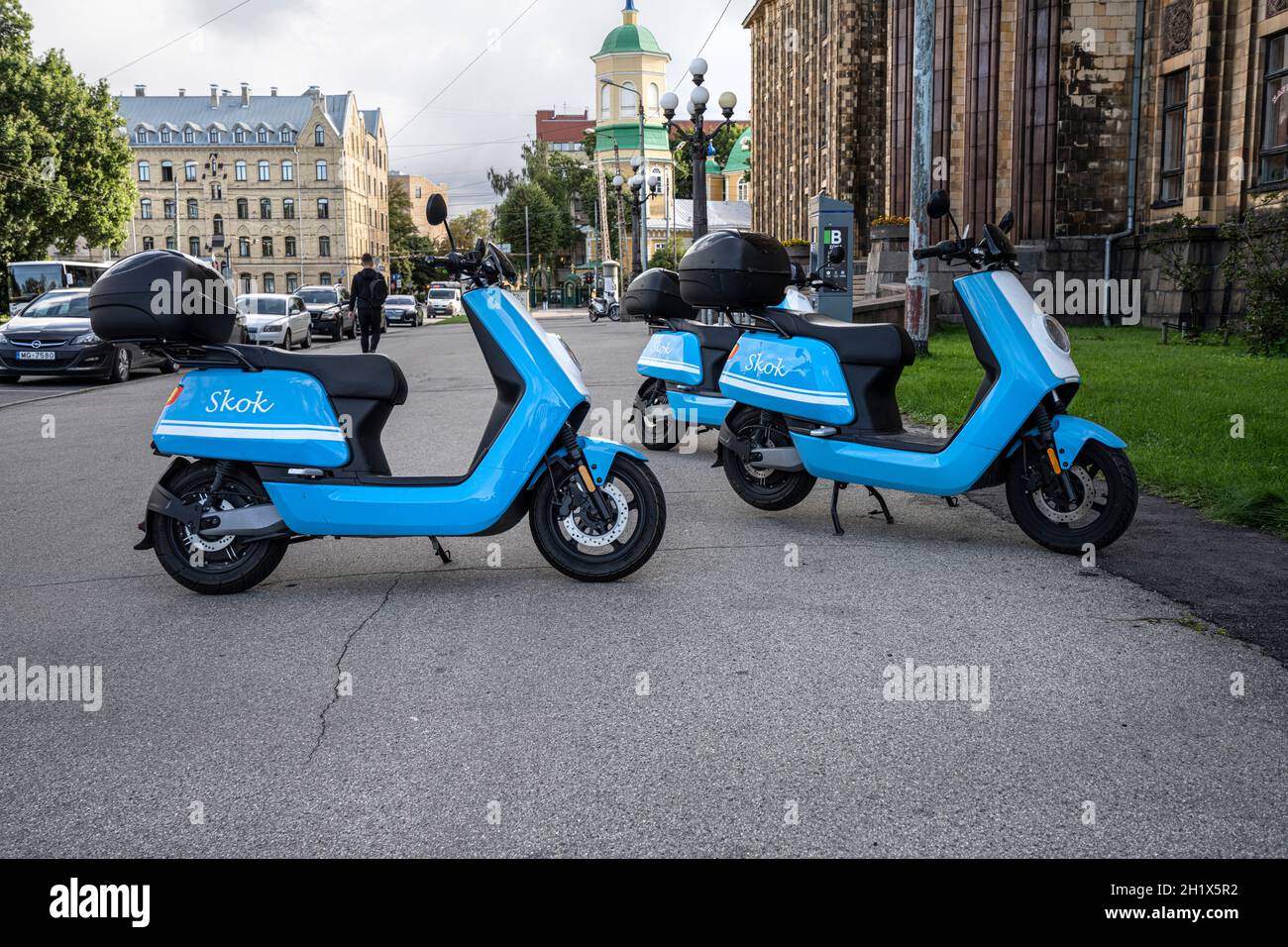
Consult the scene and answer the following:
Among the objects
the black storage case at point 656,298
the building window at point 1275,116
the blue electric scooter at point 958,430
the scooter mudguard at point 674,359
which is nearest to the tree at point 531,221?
the building window at point 1275,116

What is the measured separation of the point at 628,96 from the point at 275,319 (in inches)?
2930

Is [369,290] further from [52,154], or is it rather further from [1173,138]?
[52,154]

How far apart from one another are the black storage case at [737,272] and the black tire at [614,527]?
2.00m

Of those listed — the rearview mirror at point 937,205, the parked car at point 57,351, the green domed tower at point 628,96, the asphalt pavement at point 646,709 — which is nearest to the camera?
the asphalt pavement at point 646,709

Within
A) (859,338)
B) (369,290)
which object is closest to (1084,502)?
(859,338)

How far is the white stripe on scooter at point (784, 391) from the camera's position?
6727 mm

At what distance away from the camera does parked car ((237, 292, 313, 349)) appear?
2867cm

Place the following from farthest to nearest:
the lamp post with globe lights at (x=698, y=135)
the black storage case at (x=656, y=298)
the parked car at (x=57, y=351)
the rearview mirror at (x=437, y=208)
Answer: the lamp post with globe lights at (x=698, y=135), the parked car at (x=57, y=351), the black storage case at (x=656, y=298), the rearview mirror at (x=437, y=208)

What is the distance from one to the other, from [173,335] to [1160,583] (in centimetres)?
440

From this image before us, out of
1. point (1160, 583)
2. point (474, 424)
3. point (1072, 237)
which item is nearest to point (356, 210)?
point (1072, 237)

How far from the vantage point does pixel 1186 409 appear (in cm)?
1041

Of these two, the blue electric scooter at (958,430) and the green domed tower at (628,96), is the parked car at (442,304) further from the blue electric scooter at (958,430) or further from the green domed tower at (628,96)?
the blue electric scooter at (958,430)

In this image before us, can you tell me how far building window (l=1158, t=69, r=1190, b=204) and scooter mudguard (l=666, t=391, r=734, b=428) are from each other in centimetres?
1868

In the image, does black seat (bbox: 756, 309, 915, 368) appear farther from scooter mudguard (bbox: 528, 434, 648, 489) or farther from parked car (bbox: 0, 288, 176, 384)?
parked car (bbox: 0, 288, 176, 384)
